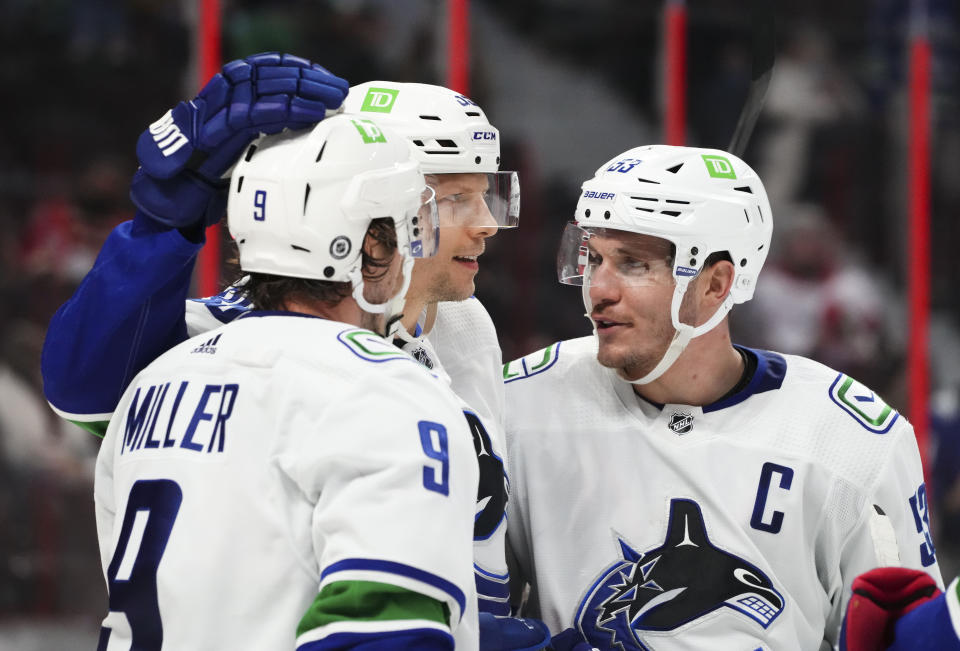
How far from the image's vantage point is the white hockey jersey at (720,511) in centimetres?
193

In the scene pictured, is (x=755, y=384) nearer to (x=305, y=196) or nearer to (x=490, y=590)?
(x=490, y=590)

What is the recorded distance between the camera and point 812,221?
5.59 meters

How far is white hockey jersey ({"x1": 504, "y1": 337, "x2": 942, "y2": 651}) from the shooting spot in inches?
76.0

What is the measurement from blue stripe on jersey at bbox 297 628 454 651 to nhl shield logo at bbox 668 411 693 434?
87 cm

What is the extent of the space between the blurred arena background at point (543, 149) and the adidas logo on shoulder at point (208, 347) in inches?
104

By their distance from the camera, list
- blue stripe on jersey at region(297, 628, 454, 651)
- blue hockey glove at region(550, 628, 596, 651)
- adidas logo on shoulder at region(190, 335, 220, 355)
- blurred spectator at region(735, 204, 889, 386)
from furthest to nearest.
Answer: blurred spectator at region(735, 204, 889, 386), blue hockey glove at region(550, 628, 596, 651), adidas logo on shoulder at region(190, 335, 220, 355), blue stripe on jersey at region(297, 628, 454, 651)

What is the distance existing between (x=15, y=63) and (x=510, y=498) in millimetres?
2817

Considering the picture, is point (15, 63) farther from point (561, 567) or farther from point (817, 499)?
point (817, 499)

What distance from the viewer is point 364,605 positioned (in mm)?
1238

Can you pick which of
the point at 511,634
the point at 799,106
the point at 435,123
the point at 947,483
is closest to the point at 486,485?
the point at 511,634

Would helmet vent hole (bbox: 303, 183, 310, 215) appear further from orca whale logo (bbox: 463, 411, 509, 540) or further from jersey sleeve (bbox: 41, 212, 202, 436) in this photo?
orca whale logo (bbox: 463, 411, 509, 540)

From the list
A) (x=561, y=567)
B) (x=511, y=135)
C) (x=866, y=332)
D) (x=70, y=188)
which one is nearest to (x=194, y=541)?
(x=561, y=567)

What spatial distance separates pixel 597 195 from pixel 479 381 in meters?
0.36

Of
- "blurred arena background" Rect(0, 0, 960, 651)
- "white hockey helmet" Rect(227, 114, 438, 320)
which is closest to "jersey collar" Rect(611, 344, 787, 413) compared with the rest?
"white hockey helmet" Rect(227, 114, 438, 320)
